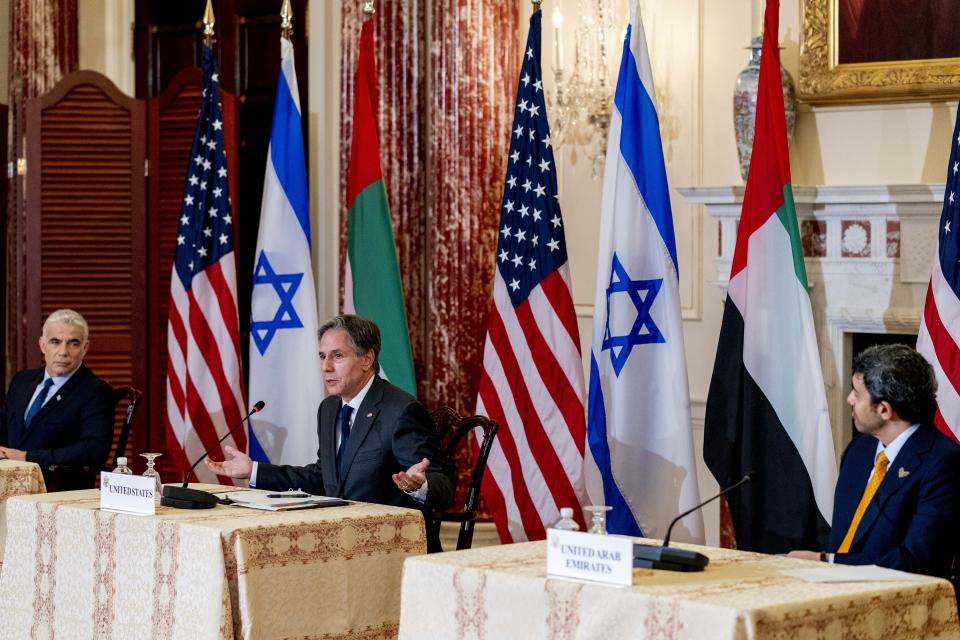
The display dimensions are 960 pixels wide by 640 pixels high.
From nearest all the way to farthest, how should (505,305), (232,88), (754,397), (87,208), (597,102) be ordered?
(754,397)
(505,305)
(597,102)
(87,208)
(232,88)

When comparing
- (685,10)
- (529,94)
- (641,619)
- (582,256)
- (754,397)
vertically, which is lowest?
(641,619)

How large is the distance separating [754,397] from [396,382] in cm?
170

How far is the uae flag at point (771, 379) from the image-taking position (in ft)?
15.9

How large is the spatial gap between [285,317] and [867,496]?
3275mm

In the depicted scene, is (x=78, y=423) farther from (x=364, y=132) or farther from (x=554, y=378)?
(x=554, y=378)

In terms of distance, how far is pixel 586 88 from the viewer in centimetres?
643

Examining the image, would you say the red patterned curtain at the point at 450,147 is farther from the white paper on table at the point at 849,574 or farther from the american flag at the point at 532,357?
the white paper on table at the point at 849,574

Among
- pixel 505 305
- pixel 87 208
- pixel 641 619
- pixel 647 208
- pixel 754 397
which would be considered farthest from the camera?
pixel 87 208

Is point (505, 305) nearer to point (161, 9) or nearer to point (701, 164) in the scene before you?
point (701, 164)

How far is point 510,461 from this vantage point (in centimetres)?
562

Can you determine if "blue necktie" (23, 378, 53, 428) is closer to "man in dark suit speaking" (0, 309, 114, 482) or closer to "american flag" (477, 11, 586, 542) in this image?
"man in dark suit speaking" (0, 309, 114, 482)

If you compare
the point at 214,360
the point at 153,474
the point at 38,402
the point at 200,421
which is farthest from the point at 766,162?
the point at 38,402

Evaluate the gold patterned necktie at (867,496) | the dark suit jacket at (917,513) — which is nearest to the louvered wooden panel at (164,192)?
the gold patterned necktie at (867,496)

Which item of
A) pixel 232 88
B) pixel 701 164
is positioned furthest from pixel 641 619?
pixel 232 88
